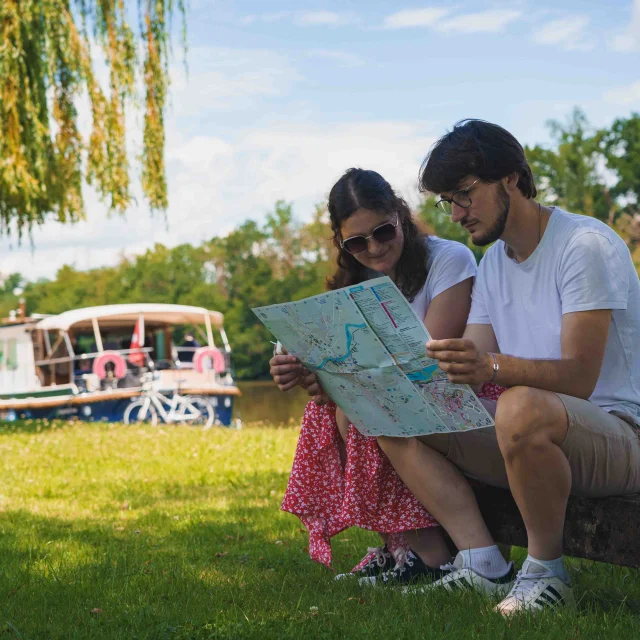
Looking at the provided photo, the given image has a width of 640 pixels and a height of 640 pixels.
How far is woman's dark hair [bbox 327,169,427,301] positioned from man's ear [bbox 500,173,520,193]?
516mm

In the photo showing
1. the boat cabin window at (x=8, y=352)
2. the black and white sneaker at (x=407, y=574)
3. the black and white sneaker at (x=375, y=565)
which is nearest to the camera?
the black and white sneaker at (x=407, y=574)

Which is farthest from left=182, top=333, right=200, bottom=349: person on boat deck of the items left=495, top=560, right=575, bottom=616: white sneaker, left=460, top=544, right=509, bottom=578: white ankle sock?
left=495, top=560, right=575, bottom=616: white sneaker

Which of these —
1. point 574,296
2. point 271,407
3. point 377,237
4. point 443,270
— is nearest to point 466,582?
point 574,296

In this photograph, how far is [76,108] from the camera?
35.1ft

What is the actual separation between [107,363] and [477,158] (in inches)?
626

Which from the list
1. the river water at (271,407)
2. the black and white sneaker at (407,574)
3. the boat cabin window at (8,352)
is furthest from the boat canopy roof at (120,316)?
the black and white sneaker at (407,574)

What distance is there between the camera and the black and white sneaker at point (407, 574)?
3.07 m

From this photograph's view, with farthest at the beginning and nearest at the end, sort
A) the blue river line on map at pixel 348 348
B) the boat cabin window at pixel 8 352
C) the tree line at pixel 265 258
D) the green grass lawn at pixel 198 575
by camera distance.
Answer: the tree line at pixel 265 258 < the boat cabin window at pixel 8 352 < the blue river line on map at pixel 348 348 < the green grass lawn at pixel 198 575

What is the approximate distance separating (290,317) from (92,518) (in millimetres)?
2644

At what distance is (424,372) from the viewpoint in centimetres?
260

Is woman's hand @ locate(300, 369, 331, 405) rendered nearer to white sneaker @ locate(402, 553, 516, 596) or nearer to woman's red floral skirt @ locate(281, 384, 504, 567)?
woman's red floral skirt @ locate(281, 384, 504, 567)

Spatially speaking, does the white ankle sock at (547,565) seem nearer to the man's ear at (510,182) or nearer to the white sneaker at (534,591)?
the white sneaker at (534,591)

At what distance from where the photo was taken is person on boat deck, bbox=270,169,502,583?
3088 millimetres

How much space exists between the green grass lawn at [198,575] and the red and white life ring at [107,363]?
10.8 metres
